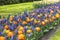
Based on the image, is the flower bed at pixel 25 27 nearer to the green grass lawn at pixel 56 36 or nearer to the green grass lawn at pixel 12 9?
the green grass lawn at pixel 56 36

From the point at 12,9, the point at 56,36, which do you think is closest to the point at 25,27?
the point at 56,36

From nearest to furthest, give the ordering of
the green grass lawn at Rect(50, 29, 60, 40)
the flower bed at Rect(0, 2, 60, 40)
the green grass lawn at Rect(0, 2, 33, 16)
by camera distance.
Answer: the flower bed at Rect(0, 2, 60, 40)
the green grass lawn at Rect(50, 29, 60, 40)
the green grass lawn at Rect(0, 2, 33, 16)

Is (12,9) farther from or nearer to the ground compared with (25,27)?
nearer to the ground

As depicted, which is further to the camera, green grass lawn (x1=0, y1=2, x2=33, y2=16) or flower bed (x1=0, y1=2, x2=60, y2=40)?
green grass lawn (x1=0, y1=2, x2=33, y2=16)

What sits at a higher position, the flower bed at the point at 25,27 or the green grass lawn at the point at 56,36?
the flower bed at the point at 25,27

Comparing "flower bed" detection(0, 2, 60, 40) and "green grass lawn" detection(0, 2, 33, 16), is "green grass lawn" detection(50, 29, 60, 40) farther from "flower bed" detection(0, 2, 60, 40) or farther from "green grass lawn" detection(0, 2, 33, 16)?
"green grass lawn" detection(0, 2, 33, 16)

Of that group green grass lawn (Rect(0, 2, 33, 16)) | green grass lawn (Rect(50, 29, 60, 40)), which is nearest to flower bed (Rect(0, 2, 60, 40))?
green grass lawn (Rect(50, 29, 60, 40))

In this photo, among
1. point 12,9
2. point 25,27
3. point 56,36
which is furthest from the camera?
point 12,9

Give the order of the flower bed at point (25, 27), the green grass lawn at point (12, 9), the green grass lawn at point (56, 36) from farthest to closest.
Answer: the green grass lawn at point (12, 9) → the green grass lawn at point (56, 36) → the flower bed at point (25, 27)

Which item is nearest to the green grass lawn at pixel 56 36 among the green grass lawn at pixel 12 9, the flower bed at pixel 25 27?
the flower bed at pixel 25 27

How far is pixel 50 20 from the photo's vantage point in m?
6.32

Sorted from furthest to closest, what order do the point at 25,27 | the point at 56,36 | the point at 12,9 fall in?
1. the point at 12,9
2. the point at 56,36
3. the point at 25,27

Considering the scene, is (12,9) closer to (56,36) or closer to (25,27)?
(56,36)

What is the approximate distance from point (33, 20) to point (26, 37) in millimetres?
1466
